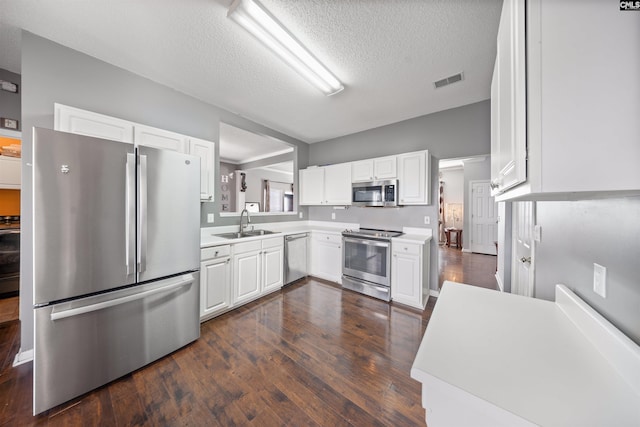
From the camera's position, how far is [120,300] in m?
1.61

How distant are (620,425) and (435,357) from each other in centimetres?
38

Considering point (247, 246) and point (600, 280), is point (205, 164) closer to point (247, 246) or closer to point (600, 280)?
point (247, 246)

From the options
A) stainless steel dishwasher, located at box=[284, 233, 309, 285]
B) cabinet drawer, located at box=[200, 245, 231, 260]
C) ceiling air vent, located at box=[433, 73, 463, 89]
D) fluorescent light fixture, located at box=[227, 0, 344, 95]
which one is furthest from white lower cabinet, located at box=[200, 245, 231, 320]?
ceiling air vent, located at box=[433, 73, 463, 89]

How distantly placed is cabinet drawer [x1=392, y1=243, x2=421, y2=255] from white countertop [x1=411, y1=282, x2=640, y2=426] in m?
1.75

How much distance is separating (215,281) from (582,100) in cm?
291

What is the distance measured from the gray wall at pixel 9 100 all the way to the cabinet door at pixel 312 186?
140 inches

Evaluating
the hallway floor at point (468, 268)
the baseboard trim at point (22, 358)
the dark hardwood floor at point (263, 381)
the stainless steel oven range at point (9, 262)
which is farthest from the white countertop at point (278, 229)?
the stainless steel oven range at point (9, 262)

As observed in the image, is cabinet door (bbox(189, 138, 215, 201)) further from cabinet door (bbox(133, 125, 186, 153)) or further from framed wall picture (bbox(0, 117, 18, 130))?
framed wall picture (bbox(0, 117, 18, 130))

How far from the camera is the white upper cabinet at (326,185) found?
12.4ft

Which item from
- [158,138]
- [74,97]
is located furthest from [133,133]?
[74,97]

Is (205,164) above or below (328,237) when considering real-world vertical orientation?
above

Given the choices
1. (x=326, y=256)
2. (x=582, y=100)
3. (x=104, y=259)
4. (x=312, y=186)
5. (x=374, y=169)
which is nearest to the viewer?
(x=582, y=100)

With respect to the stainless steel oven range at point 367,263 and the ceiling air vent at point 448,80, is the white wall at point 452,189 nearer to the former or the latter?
the stainless steel oven range at point 367,263

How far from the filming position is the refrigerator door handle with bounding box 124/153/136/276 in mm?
1654
